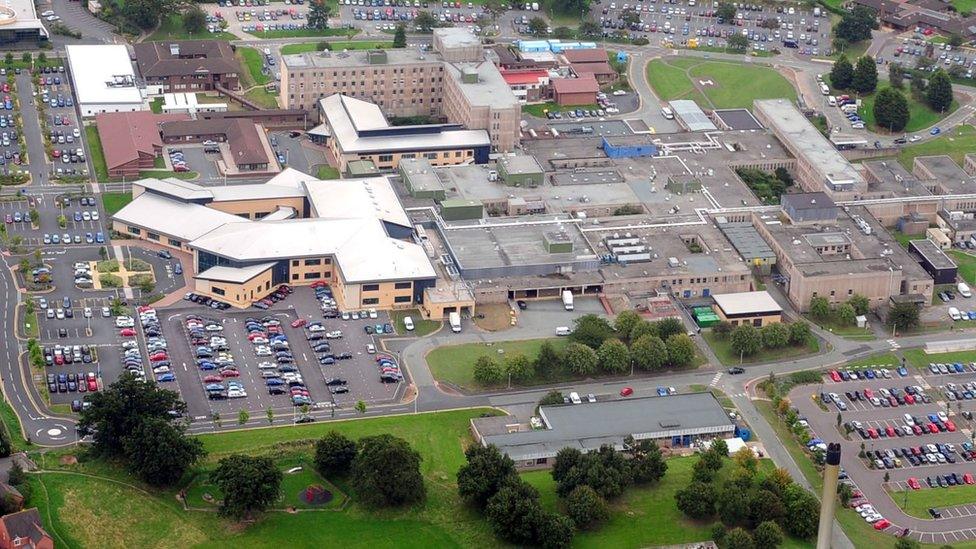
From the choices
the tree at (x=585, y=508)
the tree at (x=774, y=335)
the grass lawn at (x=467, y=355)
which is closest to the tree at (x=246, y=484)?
the tree at (x=585, y=508)

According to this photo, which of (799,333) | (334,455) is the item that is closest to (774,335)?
(799,333)

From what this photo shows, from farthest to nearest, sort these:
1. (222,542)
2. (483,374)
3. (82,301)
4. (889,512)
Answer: (82,301) < (483,374) < (889,512) < (222,542)

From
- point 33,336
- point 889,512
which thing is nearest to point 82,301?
point 33,336

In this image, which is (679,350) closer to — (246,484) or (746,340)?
(746,340)

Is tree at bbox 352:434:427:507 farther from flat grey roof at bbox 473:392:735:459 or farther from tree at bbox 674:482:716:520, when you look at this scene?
tree at bbox 674:482:716:520

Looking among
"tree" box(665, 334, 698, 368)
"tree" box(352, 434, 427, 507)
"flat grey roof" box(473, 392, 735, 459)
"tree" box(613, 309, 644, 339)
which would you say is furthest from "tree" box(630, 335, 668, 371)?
"tree" box(352, 434, 427, 507)

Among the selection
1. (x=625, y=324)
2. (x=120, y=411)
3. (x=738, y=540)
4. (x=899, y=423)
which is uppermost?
(x=120, y=411)

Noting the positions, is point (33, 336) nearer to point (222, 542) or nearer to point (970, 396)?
point (222, 542)
